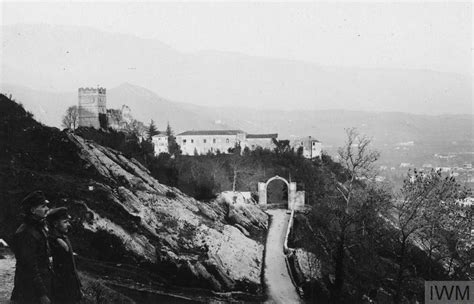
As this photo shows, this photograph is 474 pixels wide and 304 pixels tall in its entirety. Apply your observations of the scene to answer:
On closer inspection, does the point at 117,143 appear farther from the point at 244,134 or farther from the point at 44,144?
the point at 244,134

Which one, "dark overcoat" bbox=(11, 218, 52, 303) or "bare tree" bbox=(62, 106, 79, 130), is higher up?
"bare tree" bbox=(62, 106, 79, 130)

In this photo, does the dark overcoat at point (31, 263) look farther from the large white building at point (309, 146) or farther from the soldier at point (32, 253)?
the large white building at point (309, 146)

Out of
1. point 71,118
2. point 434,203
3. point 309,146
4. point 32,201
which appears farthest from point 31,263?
point 309,146

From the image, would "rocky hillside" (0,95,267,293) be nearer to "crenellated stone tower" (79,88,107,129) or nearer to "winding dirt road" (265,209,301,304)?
"winding dirt road" (265,209,301,304)

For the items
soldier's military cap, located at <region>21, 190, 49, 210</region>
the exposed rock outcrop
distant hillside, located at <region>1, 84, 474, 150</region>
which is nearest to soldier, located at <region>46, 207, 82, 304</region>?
soldier's military cap, located at <region>21, 190, 49, 210</region>

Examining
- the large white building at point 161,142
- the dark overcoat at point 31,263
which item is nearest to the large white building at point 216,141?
the large white building at point 161,142

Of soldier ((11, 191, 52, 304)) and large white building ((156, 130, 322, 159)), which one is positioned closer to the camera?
soldier ((11, 191, 52, 304))
